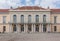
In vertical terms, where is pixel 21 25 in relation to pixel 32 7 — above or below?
below

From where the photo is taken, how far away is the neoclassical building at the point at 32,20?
167ft

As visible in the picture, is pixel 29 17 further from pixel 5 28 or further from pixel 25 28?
pixel 5 28

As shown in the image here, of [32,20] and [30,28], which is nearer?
[32,20]

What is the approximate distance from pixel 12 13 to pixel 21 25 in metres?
3.40

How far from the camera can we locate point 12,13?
51.0m

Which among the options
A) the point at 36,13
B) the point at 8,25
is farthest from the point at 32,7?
the point at 8,25

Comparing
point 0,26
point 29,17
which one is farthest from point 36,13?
point 0,26

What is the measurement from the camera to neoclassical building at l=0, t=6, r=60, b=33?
50750mm

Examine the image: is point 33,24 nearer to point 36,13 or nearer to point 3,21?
point 36,13

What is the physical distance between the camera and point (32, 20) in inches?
2016

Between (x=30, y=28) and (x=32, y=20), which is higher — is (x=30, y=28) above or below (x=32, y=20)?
below

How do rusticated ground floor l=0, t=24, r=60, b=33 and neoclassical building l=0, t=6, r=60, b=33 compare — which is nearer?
neoclassical building l=0, t=6, r=60, b=33

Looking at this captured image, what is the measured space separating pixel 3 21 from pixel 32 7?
7.52 m

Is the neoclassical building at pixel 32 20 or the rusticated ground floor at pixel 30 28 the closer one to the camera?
the neoclassical building at pixel 32 20
